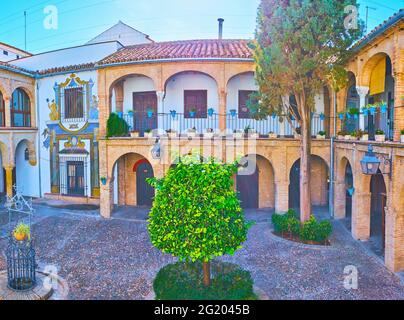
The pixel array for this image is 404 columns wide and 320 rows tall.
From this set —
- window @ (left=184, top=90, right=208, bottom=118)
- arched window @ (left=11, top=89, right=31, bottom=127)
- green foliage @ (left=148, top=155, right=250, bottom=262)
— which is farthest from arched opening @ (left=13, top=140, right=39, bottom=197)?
green foliage @ (left=148, top=155, right=250, bottom=262)

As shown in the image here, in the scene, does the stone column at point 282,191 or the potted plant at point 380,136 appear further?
the stone column at point 282,191

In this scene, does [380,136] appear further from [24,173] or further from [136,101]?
[24,173]

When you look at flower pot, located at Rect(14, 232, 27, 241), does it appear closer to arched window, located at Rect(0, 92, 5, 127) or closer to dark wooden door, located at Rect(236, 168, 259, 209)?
dark wooden door, located at Rect(236, 168, 259, 209)

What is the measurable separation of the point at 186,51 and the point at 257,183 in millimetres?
7130

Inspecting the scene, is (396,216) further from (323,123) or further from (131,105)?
(131,105)

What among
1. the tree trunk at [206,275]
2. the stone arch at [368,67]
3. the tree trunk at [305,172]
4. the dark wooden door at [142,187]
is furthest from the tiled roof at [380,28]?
the dark wooden door at [142,187]

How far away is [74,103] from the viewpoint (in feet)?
58.5

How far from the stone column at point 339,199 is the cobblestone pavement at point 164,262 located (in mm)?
573

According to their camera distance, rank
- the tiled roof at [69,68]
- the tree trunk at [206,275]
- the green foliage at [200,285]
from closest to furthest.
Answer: the green foliage at [200,285]
the tree trunk at [206,275]
the tiled roof at [69,68]

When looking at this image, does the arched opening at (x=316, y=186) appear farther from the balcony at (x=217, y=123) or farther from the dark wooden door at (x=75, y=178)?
the dark wooden door at (x=75, y=178)

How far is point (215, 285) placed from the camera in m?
7.11

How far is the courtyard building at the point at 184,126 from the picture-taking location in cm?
1167

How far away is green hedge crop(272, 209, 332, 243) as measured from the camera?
1130cm
